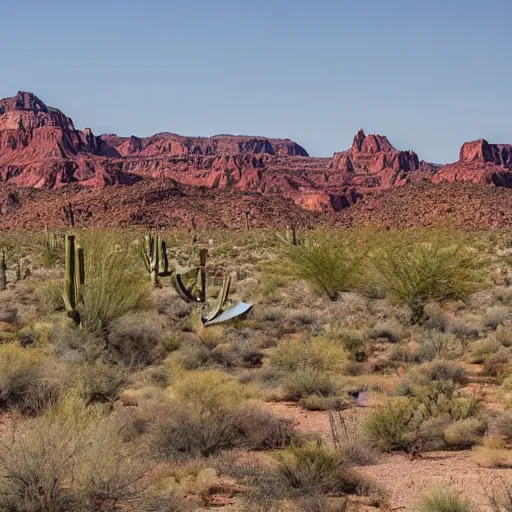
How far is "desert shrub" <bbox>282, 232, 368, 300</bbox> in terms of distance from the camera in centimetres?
2073

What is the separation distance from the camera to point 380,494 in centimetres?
736

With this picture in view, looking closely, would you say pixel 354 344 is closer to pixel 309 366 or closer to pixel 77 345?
pixel 309 366

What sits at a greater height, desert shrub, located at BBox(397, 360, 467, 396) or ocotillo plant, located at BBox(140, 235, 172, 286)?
ocotillo plant, located at BBox(140, 235, 172, 286)

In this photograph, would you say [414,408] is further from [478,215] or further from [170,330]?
[478,215]

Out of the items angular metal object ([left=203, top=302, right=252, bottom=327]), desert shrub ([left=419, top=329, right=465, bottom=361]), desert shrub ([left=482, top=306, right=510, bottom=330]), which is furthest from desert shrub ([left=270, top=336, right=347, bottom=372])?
desert shrub ([left=482, top=306, right=510, bottom=330])

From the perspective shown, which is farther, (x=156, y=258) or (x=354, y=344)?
(x=156, y=258)

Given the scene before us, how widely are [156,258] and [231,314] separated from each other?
6.09 m

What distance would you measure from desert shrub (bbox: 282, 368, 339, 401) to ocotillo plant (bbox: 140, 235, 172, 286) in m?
9.52

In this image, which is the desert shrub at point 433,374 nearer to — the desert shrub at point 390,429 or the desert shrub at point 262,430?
the desert shrub at point 390,429

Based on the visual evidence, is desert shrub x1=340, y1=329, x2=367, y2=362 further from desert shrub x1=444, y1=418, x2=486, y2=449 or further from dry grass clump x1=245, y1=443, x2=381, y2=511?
dry grass clump x1=245, y1=443, x2=381, y2=511

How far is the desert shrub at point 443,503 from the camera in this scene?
250 inches

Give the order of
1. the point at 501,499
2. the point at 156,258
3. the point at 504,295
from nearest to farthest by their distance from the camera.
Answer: the point at 501,499 < the point at 504,295 < the point at 156,258

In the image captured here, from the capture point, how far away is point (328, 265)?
817 inches

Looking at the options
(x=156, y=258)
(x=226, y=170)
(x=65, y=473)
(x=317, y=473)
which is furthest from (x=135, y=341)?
(x=226, y=170)
